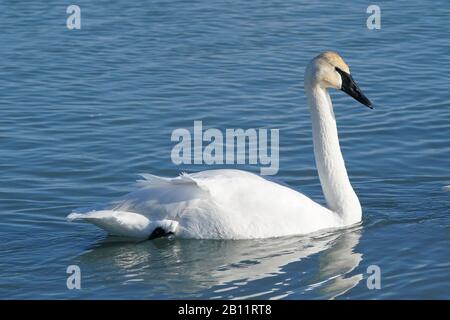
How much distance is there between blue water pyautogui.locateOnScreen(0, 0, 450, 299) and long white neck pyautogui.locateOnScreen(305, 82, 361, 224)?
0.34 m

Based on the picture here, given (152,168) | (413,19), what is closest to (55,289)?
(152,168)

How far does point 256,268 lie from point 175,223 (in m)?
0.96

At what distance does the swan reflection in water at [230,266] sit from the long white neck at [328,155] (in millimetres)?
318

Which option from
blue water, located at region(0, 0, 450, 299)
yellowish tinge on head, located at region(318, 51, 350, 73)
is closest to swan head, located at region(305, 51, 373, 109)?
yellowish tinge on head, located at region(318, 51, 350, 73)

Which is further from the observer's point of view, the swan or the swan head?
the swan head

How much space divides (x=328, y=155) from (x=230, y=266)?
1.79 meters

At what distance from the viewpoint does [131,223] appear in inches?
433

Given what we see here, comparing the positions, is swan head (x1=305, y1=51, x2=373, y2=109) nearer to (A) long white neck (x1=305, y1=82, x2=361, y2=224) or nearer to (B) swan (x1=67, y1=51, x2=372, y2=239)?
(A) long white neck (x1=305, y1=82, x2=361, y2=224)

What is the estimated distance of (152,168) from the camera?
43.8ft

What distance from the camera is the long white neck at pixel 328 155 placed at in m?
11.6

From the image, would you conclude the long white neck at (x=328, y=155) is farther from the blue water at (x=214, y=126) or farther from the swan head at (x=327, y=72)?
the blue water at (x=214, y=126)

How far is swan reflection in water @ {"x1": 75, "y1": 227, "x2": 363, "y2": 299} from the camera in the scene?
9.91 m

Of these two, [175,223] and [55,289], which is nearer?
[55,289]
